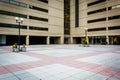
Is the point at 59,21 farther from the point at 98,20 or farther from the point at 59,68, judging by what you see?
the point at 59,68

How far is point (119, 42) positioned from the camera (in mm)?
38062

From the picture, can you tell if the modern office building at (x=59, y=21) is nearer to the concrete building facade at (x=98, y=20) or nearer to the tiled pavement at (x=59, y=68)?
the concrete building facade at (x=98, y=20)

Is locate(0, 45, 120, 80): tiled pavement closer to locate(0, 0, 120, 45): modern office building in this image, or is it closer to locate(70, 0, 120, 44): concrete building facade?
locate(0, 0, 120, 45): modern office building

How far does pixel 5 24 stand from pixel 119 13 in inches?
1492

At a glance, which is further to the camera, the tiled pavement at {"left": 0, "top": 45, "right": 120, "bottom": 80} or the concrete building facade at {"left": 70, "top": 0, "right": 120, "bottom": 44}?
the concrete building facade at {"left": 70, "top": 0, "right": 120, "bottom": 44}

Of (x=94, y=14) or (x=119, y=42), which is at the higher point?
(x=94, y=14)

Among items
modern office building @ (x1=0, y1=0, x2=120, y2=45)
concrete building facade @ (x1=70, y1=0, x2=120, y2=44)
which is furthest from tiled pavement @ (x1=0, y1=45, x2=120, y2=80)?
concrete building facade @ (x1=70, y1=0, x2=120, y2=44)

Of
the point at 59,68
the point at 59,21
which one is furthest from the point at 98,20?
the point at 59,68

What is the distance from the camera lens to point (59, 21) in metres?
48.7

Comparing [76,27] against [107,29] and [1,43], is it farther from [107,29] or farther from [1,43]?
[1,43]

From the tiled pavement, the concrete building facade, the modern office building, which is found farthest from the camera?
the concrete building facade

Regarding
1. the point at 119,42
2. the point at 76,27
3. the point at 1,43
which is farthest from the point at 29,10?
the point at 119,42

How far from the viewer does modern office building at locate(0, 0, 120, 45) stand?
34.1 meters

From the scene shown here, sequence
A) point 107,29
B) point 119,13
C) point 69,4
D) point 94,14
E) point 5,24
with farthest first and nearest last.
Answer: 1. point 69,4
2. point 94,14
3. point 107,29
4. point 119,13
5. point 5,24
